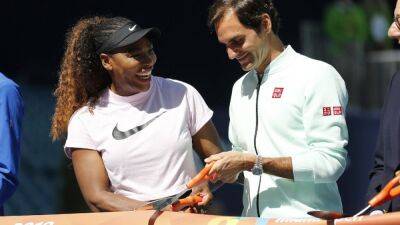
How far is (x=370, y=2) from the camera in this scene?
499 inches

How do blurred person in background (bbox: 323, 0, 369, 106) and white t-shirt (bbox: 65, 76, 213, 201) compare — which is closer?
white t-shirt (bbox: 65, 76, 213, 201)

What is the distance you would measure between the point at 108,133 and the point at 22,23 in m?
4.01

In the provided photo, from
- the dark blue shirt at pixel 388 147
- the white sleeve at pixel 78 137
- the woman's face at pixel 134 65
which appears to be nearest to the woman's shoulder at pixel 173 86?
the woman's face at pixel 134 65

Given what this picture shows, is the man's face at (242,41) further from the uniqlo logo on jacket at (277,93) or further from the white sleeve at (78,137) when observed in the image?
the white sleeve at (78,137)

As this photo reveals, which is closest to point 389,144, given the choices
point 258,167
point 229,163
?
point 258,167

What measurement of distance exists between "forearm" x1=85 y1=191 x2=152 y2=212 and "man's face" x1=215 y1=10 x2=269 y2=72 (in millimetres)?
736

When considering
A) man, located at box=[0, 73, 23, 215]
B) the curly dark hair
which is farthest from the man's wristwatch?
man, located at box=[0, 73, 23, 215]

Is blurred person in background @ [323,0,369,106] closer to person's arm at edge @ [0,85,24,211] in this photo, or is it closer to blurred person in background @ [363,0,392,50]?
blurred person in background @ [363,0,392,50]

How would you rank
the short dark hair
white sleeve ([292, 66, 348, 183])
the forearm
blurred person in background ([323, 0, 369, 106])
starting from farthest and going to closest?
blurred person in background ([323, 0, 369, 106]), the short dark hair, the forearm, white sleeve ([292, 66, 348, 183])

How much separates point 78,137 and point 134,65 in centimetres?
39

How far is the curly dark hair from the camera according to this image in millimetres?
4461

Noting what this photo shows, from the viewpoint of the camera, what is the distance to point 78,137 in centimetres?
432

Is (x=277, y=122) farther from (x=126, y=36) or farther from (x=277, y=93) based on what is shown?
(x=126, y=36)

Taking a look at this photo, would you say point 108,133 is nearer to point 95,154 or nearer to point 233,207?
point 95,154
